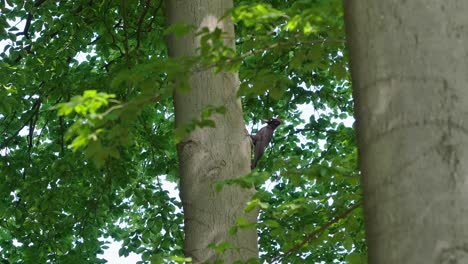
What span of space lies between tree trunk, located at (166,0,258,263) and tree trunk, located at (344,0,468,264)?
2.51 meters

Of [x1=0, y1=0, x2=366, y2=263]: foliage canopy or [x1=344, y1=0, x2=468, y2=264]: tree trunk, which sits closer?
[x1=344, y1=0, x2=468, y2=264]: tree trunk

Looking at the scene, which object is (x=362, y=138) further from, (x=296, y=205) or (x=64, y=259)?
(x=64, y=259)

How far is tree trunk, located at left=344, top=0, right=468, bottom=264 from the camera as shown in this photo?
6.60 ft

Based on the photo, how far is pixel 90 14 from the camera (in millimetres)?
9531

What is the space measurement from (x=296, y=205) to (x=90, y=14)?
5271 mm

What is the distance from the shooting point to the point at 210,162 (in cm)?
498

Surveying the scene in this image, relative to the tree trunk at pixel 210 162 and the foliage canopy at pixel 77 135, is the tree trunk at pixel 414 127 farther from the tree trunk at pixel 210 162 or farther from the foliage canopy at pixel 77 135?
the foliage canopy at pixel 77 135

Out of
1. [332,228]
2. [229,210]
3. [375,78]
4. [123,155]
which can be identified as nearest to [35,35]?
[123,155]

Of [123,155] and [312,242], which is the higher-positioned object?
[123,155]

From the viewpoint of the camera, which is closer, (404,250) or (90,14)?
(404,250)

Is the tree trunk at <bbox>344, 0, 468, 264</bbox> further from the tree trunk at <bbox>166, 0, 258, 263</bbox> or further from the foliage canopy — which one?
the foliage canopy

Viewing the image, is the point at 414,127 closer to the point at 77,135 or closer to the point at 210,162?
the point at 210,162

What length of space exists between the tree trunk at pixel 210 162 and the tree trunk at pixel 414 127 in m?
2.51

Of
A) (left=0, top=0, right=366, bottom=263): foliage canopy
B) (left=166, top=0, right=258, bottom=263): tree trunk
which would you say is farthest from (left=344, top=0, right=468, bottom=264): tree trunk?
(left=0, top=0, right=366, bottom=263): foliage canopy
